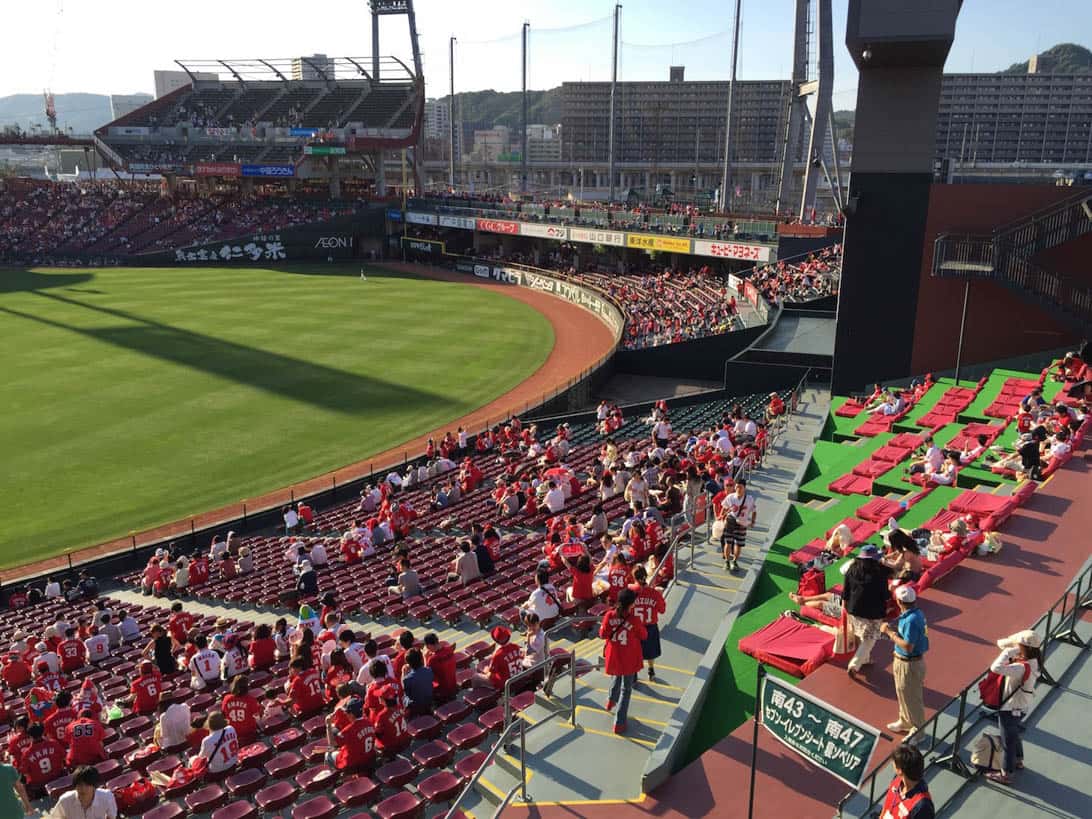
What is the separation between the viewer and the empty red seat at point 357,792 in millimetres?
7418

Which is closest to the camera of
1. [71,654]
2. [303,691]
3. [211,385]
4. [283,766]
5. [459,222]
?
[283,766]

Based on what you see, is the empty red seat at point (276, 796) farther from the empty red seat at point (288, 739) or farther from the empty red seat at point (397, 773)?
the empty red seat at point (288, 739)

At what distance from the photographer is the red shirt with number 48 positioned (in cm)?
742

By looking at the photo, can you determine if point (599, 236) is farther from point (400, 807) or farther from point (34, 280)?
point (400, 807)

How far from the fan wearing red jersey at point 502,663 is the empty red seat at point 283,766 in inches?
77.5

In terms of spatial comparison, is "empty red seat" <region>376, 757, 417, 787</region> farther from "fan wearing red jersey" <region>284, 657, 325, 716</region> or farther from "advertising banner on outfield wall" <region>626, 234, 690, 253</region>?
"advertising banner on outfield wall" <region>626, 234, 690, 253</region>

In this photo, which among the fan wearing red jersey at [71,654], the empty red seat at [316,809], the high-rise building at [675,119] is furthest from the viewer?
the high-rise building at [675,119]

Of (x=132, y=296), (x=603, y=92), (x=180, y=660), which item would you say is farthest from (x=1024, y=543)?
(x=603, y=92)

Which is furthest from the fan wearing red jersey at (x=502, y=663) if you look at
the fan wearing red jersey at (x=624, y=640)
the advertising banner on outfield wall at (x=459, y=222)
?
the advertising banner on outfield wall at (x=459, y=222)

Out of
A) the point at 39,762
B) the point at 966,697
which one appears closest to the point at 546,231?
the point at 39,762

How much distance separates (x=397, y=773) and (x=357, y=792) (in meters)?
0.41

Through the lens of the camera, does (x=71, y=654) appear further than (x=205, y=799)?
Yes

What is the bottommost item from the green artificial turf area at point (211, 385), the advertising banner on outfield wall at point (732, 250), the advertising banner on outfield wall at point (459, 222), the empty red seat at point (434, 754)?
the green artificial turf area at point (211, 385)

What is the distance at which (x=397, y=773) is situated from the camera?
772 cm
